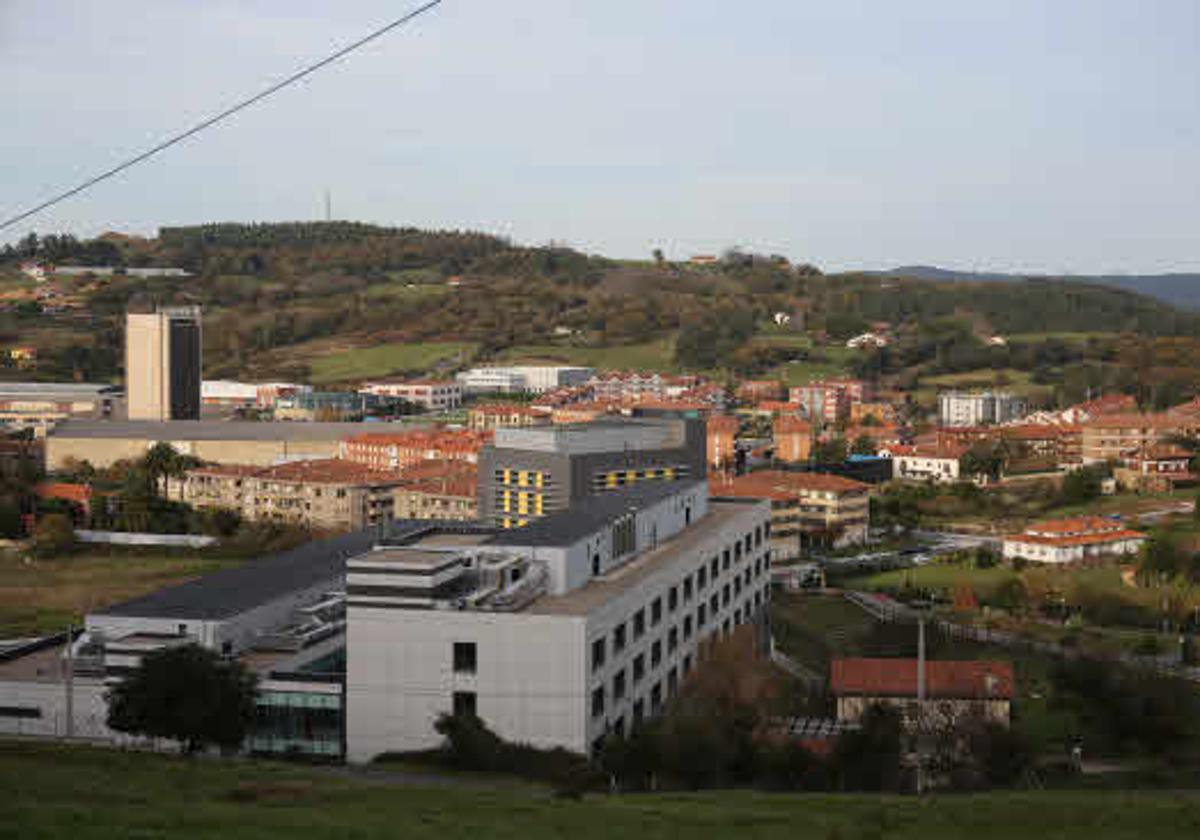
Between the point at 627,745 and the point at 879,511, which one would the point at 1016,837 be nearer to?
the point at 627,745

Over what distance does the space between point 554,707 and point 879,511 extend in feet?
78.1

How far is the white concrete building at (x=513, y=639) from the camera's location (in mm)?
13359

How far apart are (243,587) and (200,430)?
2890 centimetres

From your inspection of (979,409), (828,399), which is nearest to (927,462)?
(979,409)

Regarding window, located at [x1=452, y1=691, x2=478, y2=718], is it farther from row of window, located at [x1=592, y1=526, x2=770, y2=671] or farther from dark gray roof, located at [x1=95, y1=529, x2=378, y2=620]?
dark gray roof, located at [x1=95, y1=529, x2=378, y2=620]

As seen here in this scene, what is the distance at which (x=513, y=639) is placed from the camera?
43.9ft

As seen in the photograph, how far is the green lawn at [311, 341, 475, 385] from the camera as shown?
68.9 meters

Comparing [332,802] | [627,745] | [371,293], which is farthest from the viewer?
[371,293]

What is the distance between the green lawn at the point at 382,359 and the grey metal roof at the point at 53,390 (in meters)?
13.2

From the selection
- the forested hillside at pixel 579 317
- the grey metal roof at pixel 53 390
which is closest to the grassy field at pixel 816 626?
the forested hillside at pixel 579 317

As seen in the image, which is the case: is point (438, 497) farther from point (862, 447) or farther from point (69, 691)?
point (69, 691)

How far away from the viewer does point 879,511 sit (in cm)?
3600

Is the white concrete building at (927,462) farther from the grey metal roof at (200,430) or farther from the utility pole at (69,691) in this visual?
the utility pole at (69,691)

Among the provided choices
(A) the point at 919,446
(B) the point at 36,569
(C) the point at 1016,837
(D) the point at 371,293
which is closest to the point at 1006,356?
(A) the point at 919,446
